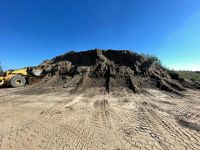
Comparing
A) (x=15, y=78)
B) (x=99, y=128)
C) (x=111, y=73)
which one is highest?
(x=111, y=73)

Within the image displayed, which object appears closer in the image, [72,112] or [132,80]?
[72,112]

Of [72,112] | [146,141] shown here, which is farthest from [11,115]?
[146,141]

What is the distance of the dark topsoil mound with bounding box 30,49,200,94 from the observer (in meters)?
12.8

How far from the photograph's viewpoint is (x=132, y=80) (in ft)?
43.3

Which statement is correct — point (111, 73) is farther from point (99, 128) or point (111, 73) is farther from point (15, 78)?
point (99, 128)

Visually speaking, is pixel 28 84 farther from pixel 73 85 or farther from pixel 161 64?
pixel 161 64

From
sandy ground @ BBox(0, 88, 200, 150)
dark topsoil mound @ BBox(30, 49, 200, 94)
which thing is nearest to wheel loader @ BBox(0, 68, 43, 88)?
dark topsoil mound @ BBox(30, 49, 200, 94)

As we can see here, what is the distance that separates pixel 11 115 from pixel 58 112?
1545mm

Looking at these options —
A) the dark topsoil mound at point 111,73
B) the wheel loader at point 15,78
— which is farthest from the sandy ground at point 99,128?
the wheel loader at point 15,78

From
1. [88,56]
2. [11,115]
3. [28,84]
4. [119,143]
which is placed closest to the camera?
[119,143]

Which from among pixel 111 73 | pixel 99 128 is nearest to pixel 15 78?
pixel 111 73

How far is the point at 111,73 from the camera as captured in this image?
14.5 meters

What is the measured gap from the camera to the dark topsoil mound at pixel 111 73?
12.8 m

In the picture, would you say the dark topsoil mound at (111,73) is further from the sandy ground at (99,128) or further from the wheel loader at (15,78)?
the sandy ground at (99,128)
